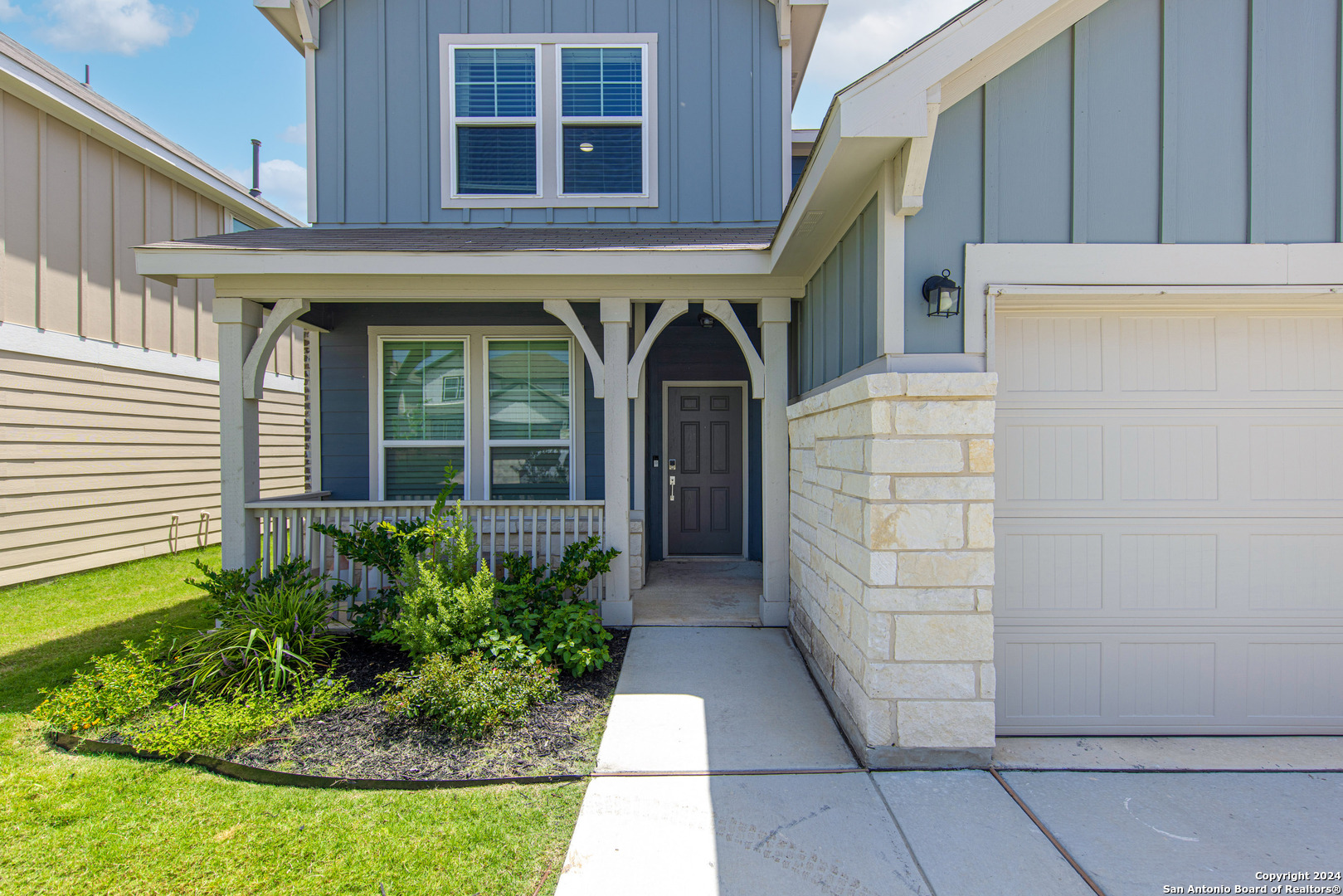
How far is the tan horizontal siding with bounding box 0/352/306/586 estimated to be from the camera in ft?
19.9

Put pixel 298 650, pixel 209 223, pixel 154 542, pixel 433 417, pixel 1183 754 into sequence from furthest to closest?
pixel 209 223 → pixel 154 542 → pixel 433 417 → pixel 298 650 → pixel 1183 754

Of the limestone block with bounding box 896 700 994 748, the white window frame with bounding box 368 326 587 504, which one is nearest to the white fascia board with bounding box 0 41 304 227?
the white window frame with bounding box 368 326 587 504

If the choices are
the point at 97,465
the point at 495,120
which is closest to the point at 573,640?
the point at 495,120

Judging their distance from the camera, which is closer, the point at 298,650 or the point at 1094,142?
the point at 1094,142

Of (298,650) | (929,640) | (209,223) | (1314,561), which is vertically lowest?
(298,650)

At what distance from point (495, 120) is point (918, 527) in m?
5.34

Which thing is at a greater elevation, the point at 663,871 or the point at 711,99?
the point at 711,99

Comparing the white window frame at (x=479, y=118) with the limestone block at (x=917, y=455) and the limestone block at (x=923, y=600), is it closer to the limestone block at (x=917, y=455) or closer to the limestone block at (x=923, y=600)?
the limestone block at (x=917, y=455)

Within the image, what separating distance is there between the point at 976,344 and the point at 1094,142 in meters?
1.06

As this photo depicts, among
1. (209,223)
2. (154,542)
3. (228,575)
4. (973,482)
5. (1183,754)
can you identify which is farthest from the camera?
(209,223)

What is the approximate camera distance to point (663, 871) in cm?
223

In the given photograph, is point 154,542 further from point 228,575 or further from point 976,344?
point 976,344

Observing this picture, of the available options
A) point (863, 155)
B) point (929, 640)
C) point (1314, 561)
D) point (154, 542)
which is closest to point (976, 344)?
point (863, 155)

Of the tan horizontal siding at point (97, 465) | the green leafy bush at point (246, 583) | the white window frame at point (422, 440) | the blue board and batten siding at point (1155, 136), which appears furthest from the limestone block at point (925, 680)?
the tan horizontal siding at point (97, 465)
